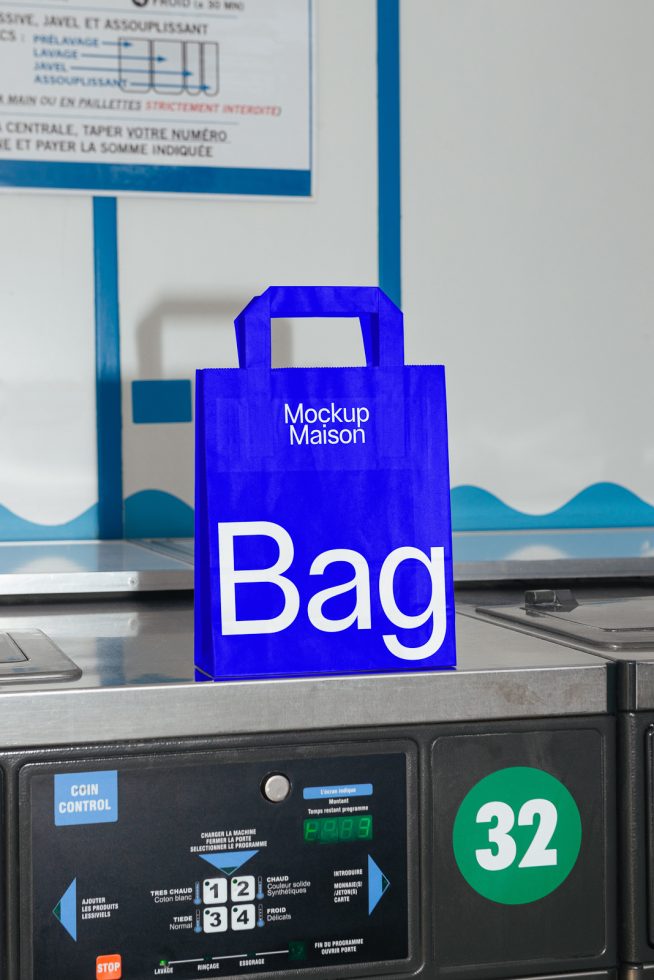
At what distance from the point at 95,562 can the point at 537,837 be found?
77cm

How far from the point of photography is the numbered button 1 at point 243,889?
871mm

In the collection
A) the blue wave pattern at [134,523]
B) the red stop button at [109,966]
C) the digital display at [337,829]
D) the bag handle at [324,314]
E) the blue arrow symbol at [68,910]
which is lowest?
the red stop button at [109,966]

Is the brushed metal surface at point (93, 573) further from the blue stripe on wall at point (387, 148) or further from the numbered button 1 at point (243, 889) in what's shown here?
the blue stripe on wall at point (387, 148)

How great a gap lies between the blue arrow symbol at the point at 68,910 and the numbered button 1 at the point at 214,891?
9 centimetres

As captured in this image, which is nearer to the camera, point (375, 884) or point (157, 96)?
point (375, 884)

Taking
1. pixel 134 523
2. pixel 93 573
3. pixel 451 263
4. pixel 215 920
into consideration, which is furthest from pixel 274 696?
pixel 451 263

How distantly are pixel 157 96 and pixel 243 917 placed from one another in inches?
58.5

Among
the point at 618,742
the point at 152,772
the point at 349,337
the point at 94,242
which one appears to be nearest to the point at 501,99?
the point at 349,337

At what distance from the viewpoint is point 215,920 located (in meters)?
0.87

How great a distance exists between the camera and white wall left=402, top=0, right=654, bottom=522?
208 centimetres

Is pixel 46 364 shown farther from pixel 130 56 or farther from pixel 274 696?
pixel 274 696

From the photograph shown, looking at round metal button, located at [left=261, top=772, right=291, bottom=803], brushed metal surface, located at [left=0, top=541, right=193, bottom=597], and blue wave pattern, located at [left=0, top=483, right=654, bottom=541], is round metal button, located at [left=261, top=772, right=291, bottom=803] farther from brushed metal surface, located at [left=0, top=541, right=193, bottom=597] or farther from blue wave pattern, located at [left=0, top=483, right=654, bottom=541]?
blue wave pattern, located at [left=0, top=483, right=654, bottom=541]

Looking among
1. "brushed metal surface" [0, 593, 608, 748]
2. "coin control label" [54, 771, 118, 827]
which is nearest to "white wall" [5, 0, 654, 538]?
"brushed metal surface" [0, 593, 608, 748]

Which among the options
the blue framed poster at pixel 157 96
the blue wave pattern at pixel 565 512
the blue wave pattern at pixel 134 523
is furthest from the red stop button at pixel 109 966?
the blue framed poster at pixel 157 96
